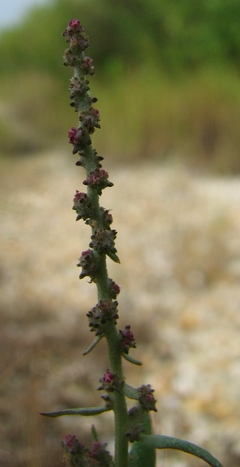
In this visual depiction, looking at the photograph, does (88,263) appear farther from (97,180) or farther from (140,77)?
(140,77)

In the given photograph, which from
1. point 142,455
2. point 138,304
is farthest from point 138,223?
point 142,455

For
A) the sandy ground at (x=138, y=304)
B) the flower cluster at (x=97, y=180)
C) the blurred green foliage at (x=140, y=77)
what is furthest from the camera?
the blurred green foliage at (x=140, y=77)

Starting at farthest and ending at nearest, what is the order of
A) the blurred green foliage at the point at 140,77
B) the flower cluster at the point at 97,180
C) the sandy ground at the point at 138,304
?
the blurred green foliage at the point at 140,77
the sandy ground at the point at 138,304
the flower cluster at the point at 97,180

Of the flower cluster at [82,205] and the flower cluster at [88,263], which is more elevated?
the flower cluster at [82,205]

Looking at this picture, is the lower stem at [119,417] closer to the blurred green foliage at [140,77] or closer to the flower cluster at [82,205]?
the flower cluster at [82,205]

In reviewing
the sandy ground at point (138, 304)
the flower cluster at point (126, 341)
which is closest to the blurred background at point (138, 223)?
the sandy ground at point (138, 304)

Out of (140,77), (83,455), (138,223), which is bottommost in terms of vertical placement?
(83,455)
